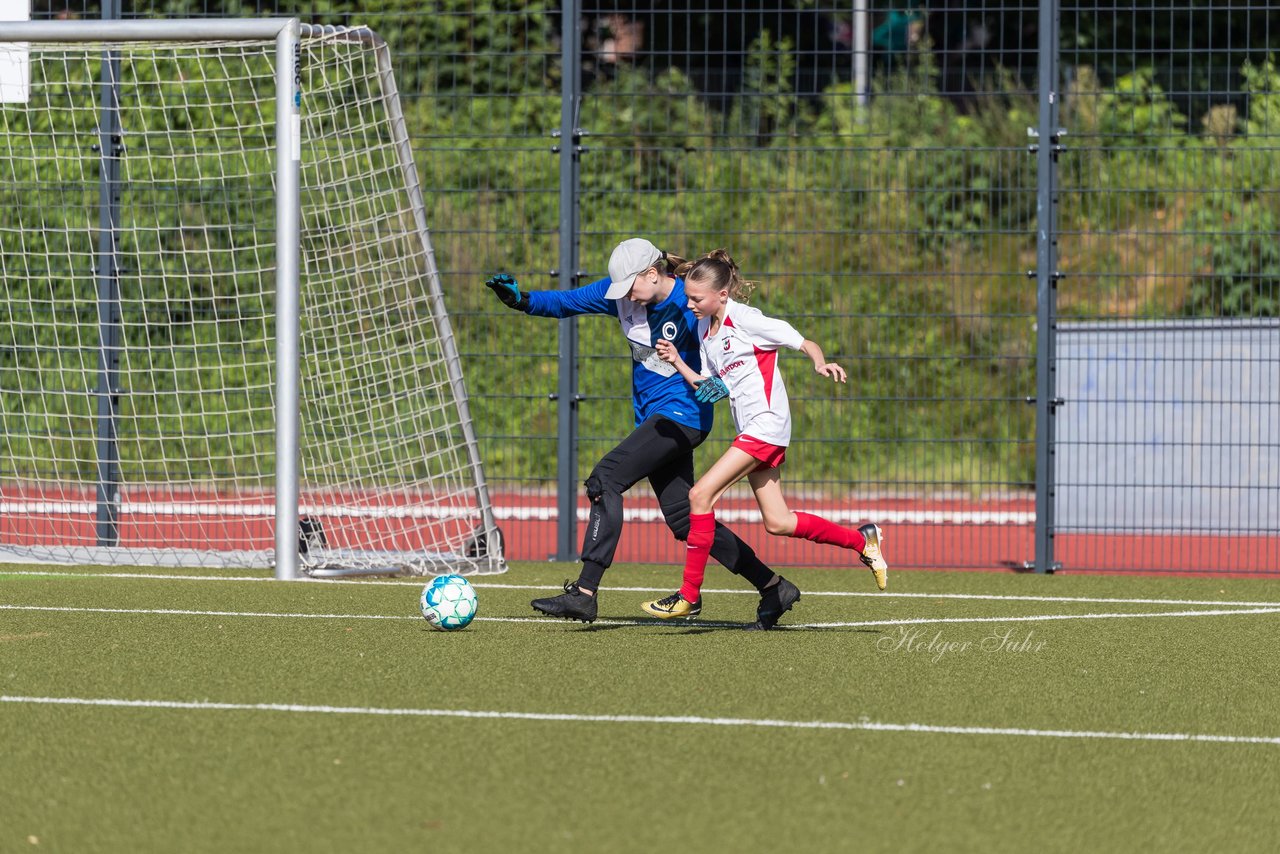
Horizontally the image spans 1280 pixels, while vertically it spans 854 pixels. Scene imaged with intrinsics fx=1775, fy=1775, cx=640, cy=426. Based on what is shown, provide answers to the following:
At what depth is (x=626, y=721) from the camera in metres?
5.74

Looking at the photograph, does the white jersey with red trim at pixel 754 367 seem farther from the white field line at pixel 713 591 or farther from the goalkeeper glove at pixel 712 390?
the white field line at pixel 713 591

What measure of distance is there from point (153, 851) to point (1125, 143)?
1397 centimetres

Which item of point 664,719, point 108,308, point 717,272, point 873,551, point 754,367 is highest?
point 717,272

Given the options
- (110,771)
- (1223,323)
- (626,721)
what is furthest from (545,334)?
(110,771)

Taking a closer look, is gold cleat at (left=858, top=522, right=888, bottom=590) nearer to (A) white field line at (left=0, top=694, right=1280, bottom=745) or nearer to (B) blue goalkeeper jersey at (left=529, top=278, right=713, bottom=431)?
(B) blue goalkeeper jersey at (left=529, top=278, right=713, bottom=431)

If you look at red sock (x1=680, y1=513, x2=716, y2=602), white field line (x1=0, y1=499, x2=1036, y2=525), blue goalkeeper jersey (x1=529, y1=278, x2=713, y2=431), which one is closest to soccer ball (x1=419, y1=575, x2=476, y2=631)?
red sock (x1=680, y1=513, x2=716, y2=602)

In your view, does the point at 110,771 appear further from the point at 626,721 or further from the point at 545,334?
the point at 545,334

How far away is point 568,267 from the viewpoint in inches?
423

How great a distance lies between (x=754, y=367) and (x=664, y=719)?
2.26 m

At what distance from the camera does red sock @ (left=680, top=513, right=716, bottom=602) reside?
760 cm

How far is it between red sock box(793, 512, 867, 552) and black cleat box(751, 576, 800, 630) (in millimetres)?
250

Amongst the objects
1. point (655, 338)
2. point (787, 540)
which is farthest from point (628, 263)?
point (787, 540)

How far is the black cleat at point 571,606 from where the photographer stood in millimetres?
7672

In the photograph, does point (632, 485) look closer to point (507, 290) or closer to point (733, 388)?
point (733, 388)
